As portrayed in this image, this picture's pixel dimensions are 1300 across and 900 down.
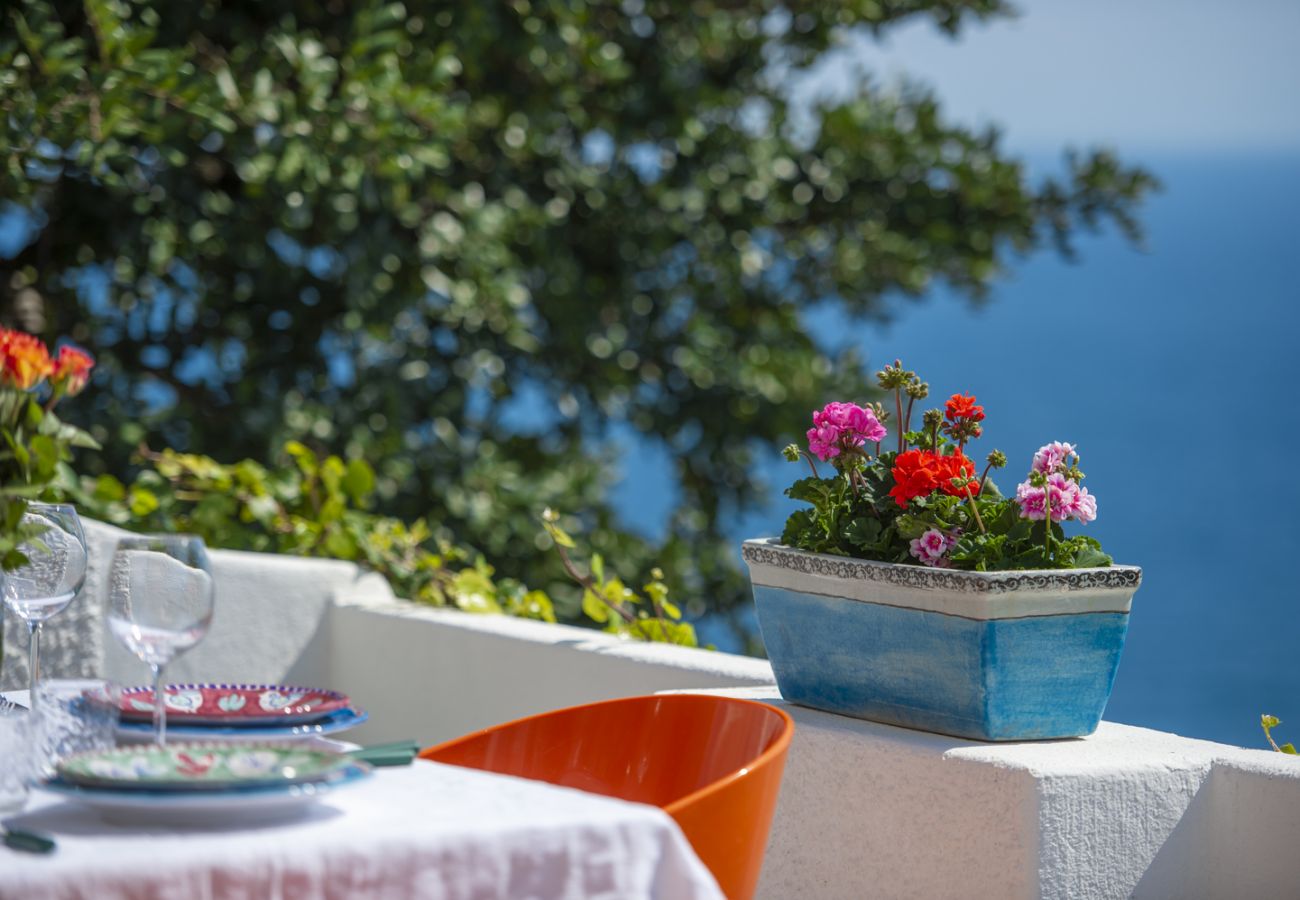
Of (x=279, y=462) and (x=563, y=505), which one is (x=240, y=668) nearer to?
(x=279, y=462)

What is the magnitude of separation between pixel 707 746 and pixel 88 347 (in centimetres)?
371

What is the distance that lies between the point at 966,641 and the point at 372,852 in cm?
111

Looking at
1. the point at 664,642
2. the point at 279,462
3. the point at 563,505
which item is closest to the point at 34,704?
the point at 664,642

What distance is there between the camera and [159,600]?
66.2 inches

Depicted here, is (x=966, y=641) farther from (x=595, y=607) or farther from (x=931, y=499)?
(x=595, y=607)

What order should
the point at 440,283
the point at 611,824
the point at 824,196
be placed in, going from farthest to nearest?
the point at 824,196 < the point at 440,283 < the point at 611,824

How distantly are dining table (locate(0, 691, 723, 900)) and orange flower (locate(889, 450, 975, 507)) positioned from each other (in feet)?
3.18

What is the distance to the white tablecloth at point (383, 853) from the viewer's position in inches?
51.8

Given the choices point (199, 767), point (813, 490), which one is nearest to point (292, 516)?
point (813, 490)

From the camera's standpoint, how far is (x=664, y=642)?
3535 millimetres

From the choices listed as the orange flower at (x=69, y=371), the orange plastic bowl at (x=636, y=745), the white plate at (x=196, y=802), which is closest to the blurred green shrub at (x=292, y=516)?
the orange plastic bowl at (x=636, y=745)

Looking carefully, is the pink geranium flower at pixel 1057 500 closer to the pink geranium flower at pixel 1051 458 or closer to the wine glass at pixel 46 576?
the pink geranium flower at pixel 1051 458

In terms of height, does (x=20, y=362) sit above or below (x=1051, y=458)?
below

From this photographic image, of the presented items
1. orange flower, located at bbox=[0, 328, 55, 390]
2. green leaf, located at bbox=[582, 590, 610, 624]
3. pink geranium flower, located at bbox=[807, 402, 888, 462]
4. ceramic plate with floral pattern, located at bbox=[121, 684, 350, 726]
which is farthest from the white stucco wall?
orange flower, located at bbox=[0, 328, 55, 390]
